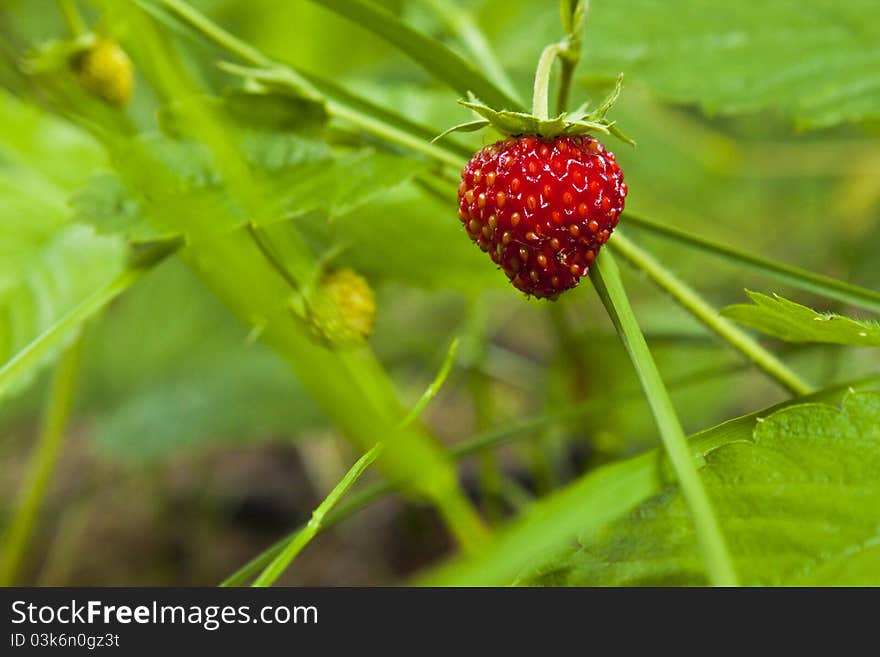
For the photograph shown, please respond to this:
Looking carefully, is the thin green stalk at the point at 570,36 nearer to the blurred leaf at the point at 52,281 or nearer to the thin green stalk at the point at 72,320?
the thin green stalk at the point at 72,320

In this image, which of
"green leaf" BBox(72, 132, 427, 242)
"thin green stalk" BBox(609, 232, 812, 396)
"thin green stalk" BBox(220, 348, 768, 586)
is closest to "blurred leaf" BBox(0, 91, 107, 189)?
"green leaf" BBox(72, 132, 427, 242)

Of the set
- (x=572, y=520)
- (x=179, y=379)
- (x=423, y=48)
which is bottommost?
(x=572, y=520)

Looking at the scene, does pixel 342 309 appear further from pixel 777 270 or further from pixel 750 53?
pixel 750 53

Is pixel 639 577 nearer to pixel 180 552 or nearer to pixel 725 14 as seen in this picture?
pixel 725 14

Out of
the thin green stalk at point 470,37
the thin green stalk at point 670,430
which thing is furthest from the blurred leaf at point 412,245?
the thin green stalk at point 670,430

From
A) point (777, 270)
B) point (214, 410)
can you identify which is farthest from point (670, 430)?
point (214, 410)

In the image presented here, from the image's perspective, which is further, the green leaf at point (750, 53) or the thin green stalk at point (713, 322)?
the green leaf at point (750, 53)

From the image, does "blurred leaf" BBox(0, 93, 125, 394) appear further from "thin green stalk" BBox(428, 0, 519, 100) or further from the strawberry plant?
"thin green stalk" BBox(428, 0, 519, 100)

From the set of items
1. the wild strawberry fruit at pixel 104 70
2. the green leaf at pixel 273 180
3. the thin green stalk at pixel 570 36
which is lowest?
the thin green stalk at pixel 570 36
